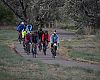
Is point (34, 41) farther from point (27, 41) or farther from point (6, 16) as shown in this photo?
point (6, 16)

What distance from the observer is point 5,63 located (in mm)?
20625

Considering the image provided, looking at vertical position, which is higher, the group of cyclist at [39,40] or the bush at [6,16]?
the group of cyclist at [39,40]

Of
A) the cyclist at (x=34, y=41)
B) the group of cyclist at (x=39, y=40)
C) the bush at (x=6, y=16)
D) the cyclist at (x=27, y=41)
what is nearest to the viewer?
the group of cyclist at (x=39, y=40)

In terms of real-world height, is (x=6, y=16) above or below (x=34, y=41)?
below

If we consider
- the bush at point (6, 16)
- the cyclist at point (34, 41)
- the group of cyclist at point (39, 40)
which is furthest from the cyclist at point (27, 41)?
the bush at point (6, 16)

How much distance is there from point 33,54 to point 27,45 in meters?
1.38

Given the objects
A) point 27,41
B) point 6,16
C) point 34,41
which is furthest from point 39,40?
point 6,16

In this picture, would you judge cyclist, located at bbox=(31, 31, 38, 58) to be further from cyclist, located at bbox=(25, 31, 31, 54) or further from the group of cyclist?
cyclist, located at bbox=(25, 31, 31, 54)

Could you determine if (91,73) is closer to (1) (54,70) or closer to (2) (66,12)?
(1) (54,70)

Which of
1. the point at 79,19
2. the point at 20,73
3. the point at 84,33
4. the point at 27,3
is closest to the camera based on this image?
the point at 20,73

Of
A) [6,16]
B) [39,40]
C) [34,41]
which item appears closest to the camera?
[34,41]

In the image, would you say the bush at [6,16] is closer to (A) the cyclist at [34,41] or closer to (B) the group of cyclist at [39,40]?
(B) the group of cyclist at [39,40]

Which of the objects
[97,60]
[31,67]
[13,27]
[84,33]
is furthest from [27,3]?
[31,67]

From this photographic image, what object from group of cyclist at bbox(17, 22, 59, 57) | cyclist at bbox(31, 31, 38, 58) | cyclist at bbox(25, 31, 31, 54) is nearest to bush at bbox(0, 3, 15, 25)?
cyclist at bbox(25, 31, 31, 54)
